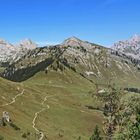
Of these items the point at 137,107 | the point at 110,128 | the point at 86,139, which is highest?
the point at 137,107

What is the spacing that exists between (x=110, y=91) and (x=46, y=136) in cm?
3048

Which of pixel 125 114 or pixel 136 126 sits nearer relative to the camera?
pixel 136 126

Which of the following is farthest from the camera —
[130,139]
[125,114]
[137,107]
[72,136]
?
[72,136]

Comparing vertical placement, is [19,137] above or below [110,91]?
below

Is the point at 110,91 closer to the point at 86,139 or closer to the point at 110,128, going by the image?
the point at 110,128

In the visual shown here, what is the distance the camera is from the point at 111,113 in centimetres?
12912

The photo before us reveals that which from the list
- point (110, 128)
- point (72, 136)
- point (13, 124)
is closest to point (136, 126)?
point (110, 128)

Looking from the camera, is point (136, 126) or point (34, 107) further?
point (34, 107)

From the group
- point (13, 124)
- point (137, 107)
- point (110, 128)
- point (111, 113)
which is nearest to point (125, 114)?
point (137, 107)

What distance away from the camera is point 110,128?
117438 mm

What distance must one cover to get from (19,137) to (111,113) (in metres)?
33.8

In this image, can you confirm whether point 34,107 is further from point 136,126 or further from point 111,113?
point 136,126

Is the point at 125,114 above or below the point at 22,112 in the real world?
above

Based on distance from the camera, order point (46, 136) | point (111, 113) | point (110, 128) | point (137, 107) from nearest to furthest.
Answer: point (137, 107)
point (110, 128)
point (111, 113)
point (46, 136)
